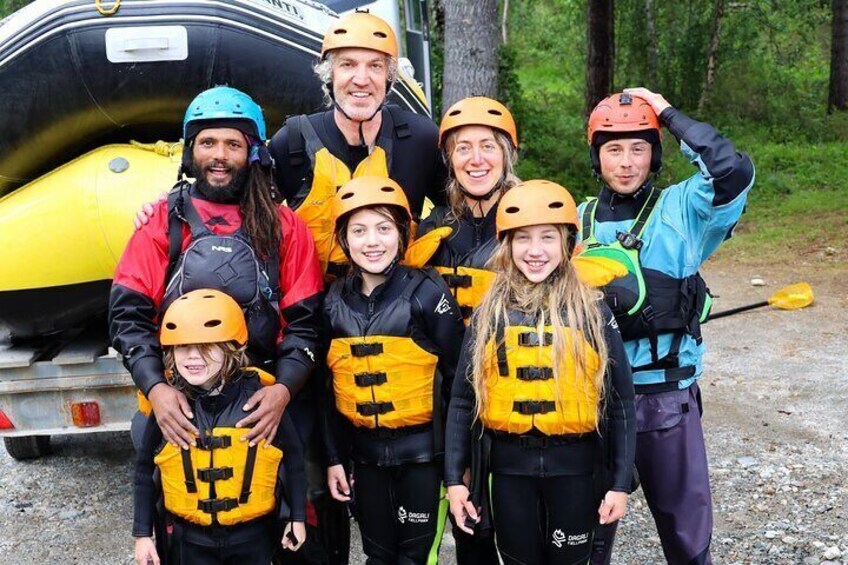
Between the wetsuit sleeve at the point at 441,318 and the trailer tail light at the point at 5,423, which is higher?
the wetsuit sleeve at the point at 441,318

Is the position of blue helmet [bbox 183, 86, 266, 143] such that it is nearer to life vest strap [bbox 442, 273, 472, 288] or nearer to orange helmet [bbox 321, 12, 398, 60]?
orange helmet [bbox 321, 12, 398, 60]

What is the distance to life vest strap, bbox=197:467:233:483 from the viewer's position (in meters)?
2.70

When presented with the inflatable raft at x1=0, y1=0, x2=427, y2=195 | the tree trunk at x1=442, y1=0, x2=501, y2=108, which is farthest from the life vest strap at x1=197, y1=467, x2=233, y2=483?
the tree trunk at x1=442, y1=0, x2=501, y2=108

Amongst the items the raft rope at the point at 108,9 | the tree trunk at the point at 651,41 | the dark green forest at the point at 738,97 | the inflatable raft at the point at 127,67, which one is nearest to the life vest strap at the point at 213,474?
the inflatable raft at the point at 127,67

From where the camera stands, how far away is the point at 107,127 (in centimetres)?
391

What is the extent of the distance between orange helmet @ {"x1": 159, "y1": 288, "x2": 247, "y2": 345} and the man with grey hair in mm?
582

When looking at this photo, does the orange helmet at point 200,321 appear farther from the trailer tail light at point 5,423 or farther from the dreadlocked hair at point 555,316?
the trailer tail light at point 5,423

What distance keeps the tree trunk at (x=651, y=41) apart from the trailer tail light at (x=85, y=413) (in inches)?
611

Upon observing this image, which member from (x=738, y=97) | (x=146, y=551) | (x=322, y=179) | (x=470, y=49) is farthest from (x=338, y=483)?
(x=738, y=97)

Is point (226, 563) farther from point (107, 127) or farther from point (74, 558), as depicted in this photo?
point (107, 127)

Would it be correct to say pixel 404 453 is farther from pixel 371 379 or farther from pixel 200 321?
pixel 200 321

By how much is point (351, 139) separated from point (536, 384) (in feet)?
3.95

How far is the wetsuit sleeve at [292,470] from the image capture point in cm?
287

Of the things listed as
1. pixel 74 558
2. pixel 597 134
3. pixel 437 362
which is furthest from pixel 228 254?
pixel 74 558
